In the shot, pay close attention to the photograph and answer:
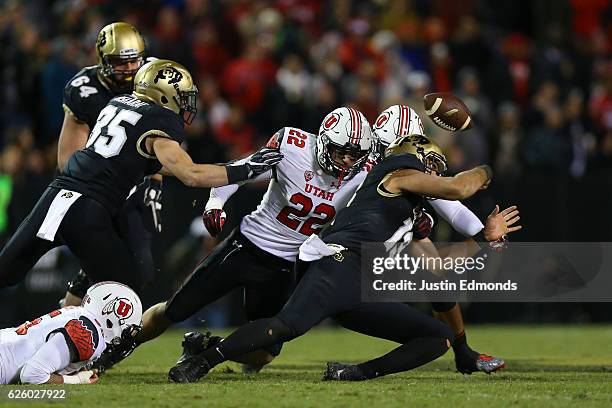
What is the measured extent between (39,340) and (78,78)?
90.3 inches

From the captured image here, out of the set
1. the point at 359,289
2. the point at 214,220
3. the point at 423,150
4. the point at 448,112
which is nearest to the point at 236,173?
the point at 214,220

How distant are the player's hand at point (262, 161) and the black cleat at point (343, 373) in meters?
1.29

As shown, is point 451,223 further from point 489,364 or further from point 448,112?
point 489,364

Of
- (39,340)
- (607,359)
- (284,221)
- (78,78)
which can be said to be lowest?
(607,359)

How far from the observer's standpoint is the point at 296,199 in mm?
8094

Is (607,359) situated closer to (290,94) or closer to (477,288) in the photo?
(477,288)

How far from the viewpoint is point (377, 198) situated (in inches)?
293

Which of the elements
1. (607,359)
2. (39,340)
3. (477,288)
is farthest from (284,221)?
(477,288)

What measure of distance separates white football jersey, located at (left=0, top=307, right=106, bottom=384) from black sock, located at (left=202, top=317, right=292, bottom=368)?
718 mm

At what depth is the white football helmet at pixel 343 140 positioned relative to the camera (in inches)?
305

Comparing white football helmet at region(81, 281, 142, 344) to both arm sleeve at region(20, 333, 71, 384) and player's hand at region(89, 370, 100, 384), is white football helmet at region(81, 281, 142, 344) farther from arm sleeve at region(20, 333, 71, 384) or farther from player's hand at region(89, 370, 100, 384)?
arm sleeve at region(20, 333, 71, 384)

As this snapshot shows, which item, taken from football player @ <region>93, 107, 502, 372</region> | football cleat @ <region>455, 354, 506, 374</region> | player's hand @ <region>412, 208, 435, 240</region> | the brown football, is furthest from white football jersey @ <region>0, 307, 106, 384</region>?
the brown football

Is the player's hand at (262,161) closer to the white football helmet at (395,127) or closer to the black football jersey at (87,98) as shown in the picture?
the white football helmet at (395,127)

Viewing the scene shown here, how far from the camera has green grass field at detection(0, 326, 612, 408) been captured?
6.49 metres
